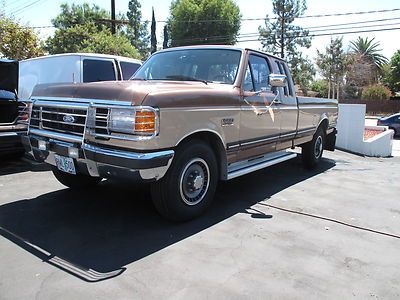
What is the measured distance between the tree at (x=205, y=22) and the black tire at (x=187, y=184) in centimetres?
3429

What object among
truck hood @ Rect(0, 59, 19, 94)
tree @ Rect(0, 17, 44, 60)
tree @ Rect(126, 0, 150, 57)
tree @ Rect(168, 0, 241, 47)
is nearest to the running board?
truck hood @ Rect(0, 59, 19, 94)

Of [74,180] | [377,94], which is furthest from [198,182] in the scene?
[377,94]

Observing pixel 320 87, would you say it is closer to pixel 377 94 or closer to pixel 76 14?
pixel 377 94

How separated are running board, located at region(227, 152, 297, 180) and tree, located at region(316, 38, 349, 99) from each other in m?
47.4

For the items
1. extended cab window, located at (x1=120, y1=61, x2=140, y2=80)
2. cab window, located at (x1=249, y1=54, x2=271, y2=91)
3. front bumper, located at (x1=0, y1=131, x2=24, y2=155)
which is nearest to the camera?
cab window, located at (x1=249, y1=54, x2=271, y2=91)

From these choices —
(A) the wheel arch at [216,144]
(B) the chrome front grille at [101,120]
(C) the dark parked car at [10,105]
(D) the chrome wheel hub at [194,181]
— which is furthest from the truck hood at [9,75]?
(D) the chrome wheel hub at [194,181]

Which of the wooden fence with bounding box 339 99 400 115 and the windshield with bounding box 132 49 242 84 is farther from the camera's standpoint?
the wooden fence with bounding box 339 99 400 115

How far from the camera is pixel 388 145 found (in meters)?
12.8

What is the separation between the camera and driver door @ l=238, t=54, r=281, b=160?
5.22 m

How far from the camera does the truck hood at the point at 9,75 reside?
7413 millimetres

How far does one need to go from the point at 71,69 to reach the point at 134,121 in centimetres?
452

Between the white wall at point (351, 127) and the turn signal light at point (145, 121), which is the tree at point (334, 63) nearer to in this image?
the white wall at point (351, 127)

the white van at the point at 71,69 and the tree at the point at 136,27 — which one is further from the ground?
the tree at the point at 136,27

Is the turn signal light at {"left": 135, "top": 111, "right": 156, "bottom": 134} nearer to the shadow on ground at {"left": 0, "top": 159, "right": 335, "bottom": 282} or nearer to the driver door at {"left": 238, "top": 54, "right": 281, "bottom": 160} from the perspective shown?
the shadow on ground at {"left": 0, "top": 159, "right": 335, "bottom": 282}
